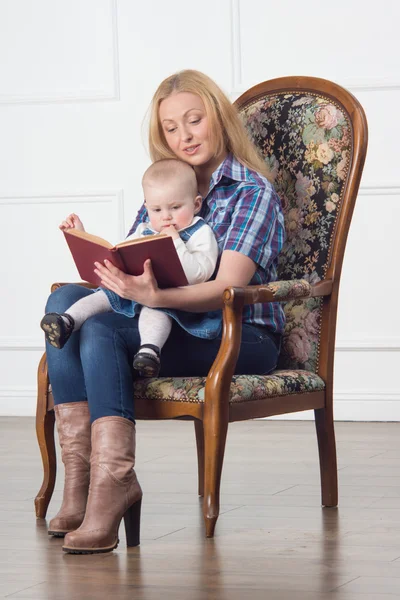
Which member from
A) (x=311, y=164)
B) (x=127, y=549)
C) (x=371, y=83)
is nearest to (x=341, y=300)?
(x=371, y=83)

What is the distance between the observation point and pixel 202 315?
7.54 ft

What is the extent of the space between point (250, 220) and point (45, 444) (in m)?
0.75

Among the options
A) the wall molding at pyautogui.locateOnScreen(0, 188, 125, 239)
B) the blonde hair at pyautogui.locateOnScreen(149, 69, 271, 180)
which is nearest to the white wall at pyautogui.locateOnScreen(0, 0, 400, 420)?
the wall molding at pyautogui.locateOnScreen(0, 188, 125, 239)

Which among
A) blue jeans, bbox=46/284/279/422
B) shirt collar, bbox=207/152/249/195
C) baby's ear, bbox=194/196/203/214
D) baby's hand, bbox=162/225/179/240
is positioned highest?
shirt collar, bbox=207/152/249/195

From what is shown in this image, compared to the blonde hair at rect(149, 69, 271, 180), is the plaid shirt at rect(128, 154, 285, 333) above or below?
below

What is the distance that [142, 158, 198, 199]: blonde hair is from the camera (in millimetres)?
2326

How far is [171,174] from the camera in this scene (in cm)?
235

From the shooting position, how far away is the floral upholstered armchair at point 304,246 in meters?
2.30

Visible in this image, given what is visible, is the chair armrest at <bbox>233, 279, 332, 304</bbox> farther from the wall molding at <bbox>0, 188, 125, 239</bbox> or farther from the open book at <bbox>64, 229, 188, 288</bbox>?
the wall molding at <bbox>0, 188, 125, 239</bbox>

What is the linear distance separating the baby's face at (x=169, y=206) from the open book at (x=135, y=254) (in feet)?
0.64

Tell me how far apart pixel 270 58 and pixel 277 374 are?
195 cm

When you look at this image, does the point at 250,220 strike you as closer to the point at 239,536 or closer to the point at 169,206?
the point at 169,206

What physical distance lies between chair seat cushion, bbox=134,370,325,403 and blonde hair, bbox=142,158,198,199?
0.45 meters

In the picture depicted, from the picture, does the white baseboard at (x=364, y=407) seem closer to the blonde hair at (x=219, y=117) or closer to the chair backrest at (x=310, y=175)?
the chair backrest at (x=310, y=175)
